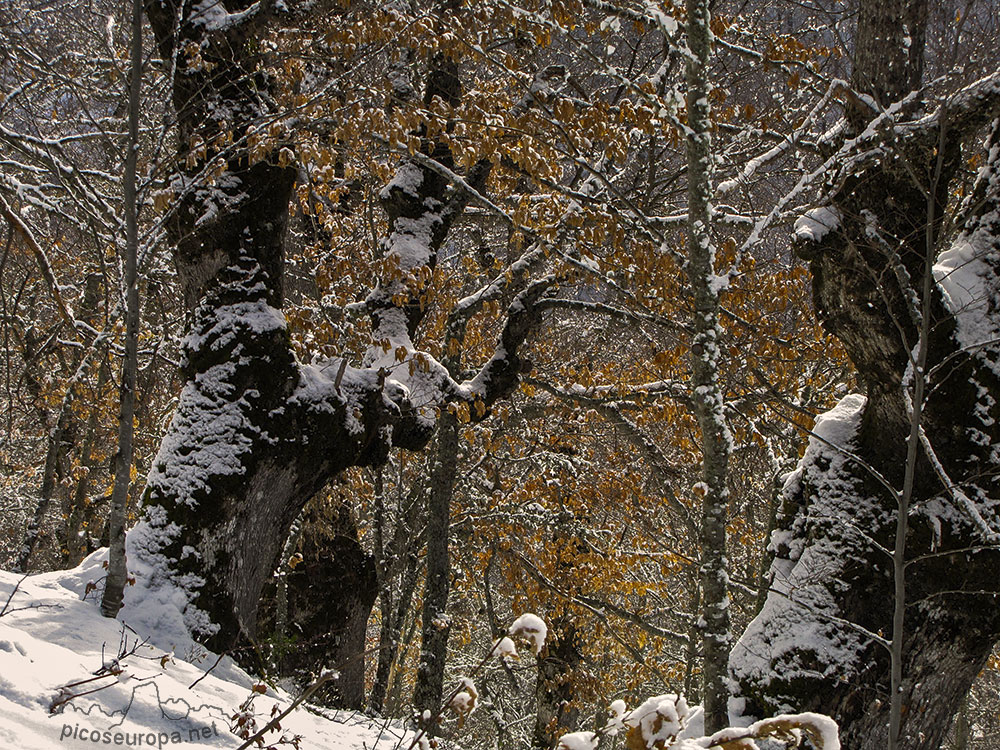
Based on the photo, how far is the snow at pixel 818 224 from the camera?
145 inches

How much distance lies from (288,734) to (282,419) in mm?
2021

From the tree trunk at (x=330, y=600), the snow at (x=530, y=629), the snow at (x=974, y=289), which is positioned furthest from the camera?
the tree trunk at (x=330, y=600)

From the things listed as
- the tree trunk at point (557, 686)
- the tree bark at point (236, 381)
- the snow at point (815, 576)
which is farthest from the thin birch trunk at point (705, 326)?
the tree trunk at point (557, 686)

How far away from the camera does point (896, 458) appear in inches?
147

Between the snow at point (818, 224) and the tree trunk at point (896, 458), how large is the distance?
1 centimetres

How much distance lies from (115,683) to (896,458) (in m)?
3.76

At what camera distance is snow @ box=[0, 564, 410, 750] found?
201 centimetres

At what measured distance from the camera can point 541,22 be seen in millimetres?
4441

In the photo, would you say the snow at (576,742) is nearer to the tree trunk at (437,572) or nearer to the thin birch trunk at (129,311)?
the thin birch trunk at (129,311)

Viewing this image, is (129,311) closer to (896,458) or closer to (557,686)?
(896,458)

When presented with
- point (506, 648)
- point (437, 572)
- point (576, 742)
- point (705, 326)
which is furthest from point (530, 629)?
point (437, 572)

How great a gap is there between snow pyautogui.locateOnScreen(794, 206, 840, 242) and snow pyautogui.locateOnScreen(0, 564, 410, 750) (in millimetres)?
3234

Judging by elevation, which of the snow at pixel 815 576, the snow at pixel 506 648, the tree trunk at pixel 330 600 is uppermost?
the snow at pixel 506 648

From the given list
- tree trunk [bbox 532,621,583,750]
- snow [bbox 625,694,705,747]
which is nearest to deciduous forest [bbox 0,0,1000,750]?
snow [bbox 625,694,705,747]
